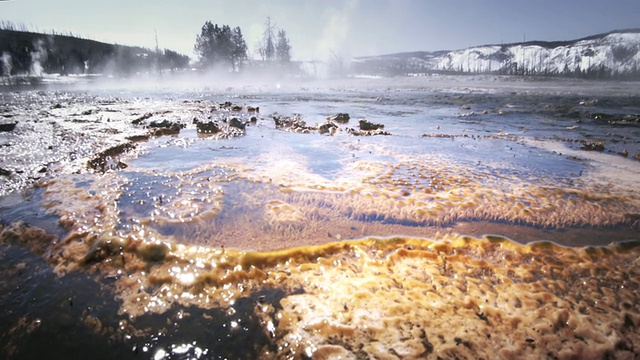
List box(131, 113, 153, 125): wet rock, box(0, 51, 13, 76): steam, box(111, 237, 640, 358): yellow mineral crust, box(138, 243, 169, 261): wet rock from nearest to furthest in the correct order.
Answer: box(111, 237, 640, 358): yellow mineral crust
box(138, 243, 169, 261): wet rock
box(131, 113, 153, 125): wet rock
box(0, 51, 13, 76): steam

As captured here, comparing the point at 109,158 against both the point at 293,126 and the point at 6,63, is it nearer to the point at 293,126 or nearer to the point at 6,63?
the point at 293,126

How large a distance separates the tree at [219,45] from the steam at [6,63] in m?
26.9

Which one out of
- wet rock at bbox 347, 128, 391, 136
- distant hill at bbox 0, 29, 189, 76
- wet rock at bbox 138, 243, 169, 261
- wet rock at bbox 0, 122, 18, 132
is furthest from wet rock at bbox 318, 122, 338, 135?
distant hill at bbox 0, 29, 189, 76

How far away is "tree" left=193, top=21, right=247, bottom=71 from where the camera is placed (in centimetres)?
5650

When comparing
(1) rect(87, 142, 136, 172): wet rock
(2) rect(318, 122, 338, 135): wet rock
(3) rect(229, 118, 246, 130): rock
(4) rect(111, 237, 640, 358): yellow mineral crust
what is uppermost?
(3) rect(229, 118, 246, 130): rock

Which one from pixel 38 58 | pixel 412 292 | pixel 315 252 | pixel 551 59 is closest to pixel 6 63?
pixel 38 58

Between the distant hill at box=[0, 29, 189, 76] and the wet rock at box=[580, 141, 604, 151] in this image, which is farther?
the distant hill at box=[0, 29, 189, 76]

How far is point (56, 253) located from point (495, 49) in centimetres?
12304

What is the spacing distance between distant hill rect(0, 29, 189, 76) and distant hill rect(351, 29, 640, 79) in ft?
166

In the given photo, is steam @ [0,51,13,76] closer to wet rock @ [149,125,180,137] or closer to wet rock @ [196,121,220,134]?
wet rock @ [149,125,180,137]

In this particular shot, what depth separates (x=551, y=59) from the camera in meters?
75.2

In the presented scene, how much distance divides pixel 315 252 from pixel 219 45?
2495 inches

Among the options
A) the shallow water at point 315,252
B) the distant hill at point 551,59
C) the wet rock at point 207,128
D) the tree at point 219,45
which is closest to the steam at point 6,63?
the tree at point 219,45

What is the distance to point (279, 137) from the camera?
7461 mm
